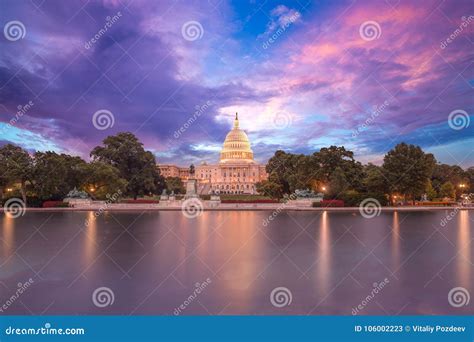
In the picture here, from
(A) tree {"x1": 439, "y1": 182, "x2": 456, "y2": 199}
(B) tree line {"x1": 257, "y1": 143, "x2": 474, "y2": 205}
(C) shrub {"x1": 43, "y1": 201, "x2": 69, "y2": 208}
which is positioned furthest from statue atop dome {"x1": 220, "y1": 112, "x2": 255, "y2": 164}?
(C) shrub {"x1": 43, "y1": 201, "x2": 69, "y2": 208}

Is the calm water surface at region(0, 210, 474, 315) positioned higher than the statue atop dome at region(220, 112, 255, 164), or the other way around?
the statue atop dome at region(220, 112, 255, 164)

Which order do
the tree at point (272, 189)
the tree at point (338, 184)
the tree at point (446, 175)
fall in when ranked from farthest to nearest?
the tree at point (446, 175)
the tree at point (272, 189)
the tree at point (338, 184)

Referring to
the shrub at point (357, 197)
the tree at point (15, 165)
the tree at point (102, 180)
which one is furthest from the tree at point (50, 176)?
the shrub at point (357, 197)

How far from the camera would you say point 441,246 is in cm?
1446

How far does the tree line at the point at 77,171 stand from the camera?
135 ft

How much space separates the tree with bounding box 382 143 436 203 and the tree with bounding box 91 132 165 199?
34268 mm

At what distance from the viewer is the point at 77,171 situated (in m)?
45.7

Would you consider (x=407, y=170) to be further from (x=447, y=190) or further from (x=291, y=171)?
(x=291, y=171)

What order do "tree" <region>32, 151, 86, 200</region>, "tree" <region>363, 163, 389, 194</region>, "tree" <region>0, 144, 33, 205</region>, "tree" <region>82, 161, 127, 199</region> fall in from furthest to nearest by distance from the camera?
"tree" <region>82, 161, 127, 199</region> < "tree" <region>363, 163, 389, 194</region> < "tree" <region>32, 151, 86, 200</region> < "tree" <region>0, 144, 33, 205</region>

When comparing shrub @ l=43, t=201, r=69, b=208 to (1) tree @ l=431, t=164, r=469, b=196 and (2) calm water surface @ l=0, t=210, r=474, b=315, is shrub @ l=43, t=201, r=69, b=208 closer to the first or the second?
(2) calm water surface @ l=0, t=210, r=474, b=315

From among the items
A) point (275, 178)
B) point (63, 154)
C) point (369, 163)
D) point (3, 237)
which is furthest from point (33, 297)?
point (369, 163)

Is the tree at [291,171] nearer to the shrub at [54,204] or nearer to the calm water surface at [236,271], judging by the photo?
the shrub at [54,204]

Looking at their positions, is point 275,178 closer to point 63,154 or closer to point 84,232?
point 63,154

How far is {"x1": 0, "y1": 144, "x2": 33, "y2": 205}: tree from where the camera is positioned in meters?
40.2
